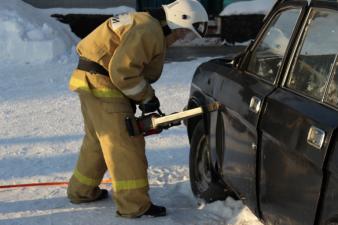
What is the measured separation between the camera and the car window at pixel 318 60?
9.78 ft

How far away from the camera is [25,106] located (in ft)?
26.7

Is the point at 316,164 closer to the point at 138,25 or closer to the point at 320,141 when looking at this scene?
the point at 320,141

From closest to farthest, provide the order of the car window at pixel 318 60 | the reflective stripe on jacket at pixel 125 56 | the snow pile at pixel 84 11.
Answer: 1. the car window at pixel 318 60
2. the reflective stripe on jacket at pixel 125 56
3. the snow pile at pixel 84 11

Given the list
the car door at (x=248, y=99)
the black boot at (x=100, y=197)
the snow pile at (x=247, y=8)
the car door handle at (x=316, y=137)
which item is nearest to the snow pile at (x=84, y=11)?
the snow pile at (x=247, y=8)

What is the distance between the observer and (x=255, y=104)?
3.42 m

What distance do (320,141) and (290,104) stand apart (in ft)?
1.41

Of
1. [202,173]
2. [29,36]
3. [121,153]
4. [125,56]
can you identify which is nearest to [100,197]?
[121,153]

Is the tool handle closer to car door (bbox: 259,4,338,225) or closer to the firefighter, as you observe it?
the firefighter

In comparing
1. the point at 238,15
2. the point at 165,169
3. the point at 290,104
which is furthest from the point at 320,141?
the point at 238,15

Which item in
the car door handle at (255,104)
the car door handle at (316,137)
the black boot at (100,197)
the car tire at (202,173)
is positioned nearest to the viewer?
the car door handle at (316,137)

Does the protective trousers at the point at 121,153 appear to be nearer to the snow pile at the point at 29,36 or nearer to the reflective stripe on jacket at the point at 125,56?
the reflective stripe on jacket at the point at 125,56

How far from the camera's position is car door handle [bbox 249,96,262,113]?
3369 millimetres

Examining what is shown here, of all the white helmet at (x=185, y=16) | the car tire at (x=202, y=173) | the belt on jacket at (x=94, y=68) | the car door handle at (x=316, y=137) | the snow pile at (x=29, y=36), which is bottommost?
the snow pile at (x=29, y=36)

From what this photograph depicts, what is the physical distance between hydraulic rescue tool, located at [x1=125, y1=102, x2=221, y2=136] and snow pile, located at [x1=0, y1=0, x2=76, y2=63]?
304 inches
